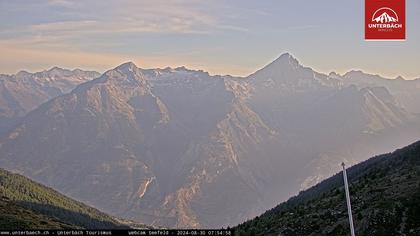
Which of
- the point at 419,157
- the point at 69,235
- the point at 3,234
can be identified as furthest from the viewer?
the point at 419,157

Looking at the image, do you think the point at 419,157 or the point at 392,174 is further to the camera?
the point at 419,157

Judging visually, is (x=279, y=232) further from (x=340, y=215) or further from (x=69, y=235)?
(x=69, y=235)

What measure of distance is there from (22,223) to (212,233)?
353 ft

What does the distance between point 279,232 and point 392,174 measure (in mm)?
19392

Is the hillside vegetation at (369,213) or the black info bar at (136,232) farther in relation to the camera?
the hillside vegetation at (369,213)

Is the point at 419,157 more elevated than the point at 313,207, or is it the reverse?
the point at 419,157

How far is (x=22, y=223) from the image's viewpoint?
12600 cm

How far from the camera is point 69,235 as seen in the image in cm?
2875

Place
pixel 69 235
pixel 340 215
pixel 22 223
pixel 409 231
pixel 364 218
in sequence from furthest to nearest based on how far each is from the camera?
pixel 22 223 < pixel 340 215 < pixel 364 218 < pixel 409 231 < pixel 69 235

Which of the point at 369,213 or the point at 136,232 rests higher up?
the point at 369,213

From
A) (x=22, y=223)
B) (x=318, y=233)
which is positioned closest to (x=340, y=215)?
(x=318, y=233)

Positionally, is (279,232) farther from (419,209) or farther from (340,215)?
(419,209)

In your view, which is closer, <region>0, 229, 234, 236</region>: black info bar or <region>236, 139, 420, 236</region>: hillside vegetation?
<region>0, 229, 234, 236</region>: black info bar

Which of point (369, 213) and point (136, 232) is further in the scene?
point (369, 213)
